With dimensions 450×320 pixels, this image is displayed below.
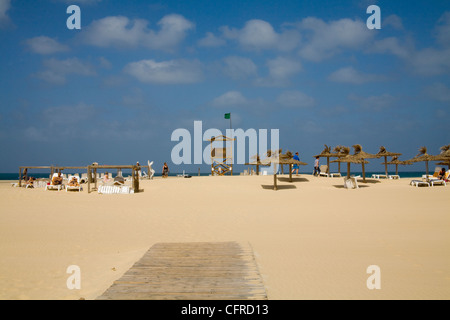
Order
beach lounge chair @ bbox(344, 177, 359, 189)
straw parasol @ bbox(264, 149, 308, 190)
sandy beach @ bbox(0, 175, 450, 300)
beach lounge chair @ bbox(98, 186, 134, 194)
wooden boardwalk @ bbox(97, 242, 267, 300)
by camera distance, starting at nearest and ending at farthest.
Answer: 1. wooden boardwalk @ bbox(97, 242, 267, 300)
2. sandy beach @ bbox(0, 175, 450, 300)
3. beach lounge chair @ bbox(98, 186, 134, 194)
4. straw parasol @ bbox(264, 149, 308, 190)
5. beach lounge chair @ bbox(344, 177, 359, 189)

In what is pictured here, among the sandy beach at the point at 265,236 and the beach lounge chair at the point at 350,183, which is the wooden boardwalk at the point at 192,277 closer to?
the sandy beach at the point at 265,236

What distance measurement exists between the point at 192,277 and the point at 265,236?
4.14m

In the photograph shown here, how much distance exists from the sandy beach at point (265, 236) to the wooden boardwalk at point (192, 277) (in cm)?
41

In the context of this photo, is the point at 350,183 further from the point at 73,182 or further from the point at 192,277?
the point at 73,182

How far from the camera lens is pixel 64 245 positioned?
819 cm

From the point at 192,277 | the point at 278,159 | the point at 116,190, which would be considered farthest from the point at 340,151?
the point at 192,277

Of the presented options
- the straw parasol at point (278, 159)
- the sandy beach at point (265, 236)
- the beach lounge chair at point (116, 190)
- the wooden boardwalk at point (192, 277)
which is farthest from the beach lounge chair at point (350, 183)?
the wooden boardwalk at point (192, 277)

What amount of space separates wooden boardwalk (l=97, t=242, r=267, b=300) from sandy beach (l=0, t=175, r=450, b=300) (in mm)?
405

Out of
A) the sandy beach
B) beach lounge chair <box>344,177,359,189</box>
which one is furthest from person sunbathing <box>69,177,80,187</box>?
beach lounge chair <box>344,177,359,189</box>

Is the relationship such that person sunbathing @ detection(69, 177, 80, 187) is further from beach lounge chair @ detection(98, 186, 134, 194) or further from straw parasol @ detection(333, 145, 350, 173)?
straw parasol @ detection(333, 145, 350, 173)

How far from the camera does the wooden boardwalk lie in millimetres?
4320

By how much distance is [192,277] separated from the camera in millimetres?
5016

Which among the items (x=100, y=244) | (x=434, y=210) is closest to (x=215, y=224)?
(x=100, y=244)
